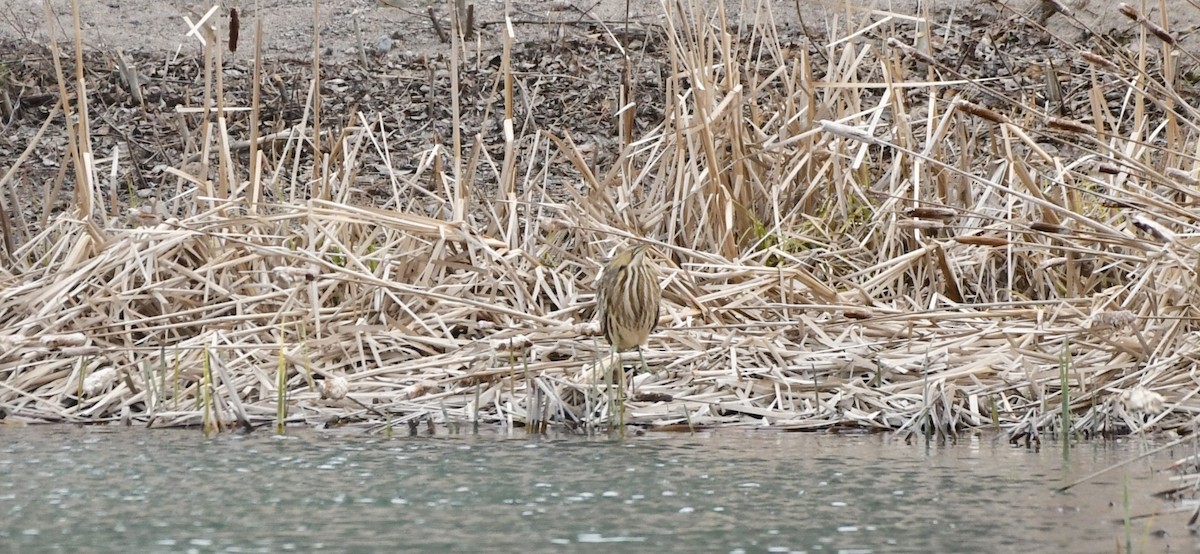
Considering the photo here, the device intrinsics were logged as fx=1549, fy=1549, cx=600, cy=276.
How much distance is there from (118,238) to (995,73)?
4.65m

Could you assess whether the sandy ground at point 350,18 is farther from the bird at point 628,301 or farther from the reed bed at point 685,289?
the bird at point 628,301

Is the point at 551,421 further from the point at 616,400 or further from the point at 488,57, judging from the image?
the point at 488,57

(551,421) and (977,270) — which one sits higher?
(977,270)

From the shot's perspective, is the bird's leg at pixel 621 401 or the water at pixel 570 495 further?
the bird's leg at pixel 621 401

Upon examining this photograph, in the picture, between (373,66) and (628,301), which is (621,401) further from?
(373,66)

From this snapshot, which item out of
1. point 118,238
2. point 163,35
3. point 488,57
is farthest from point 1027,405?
point 163,35

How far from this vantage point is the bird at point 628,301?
421 centimetres

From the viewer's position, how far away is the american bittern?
4.21m

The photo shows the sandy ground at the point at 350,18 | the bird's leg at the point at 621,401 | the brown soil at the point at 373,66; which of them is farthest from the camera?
the sandy ground at the point at 350,18

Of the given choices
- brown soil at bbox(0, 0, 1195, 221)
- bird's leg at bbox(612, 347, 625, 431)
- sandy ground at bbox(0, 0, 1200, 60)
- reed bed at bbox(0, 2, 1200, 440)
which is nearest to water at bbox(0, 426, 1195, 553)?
bird's leg at bbox(612, 347, 625, 431)

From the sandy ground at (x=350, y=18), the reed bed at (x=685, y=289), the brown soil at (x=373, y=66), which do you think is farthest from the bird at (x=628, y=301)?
the sandy ground at (x=350, y=18)

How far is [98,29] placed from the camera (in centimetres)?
935

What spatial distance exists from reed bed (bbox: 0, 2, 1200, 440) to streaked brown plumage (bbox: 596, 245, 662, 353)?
0.16m

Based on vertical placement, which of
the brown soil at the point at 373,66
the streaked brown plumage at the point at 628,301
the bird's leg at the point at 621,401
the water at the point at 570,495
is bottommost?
the water at the point at 570,495
